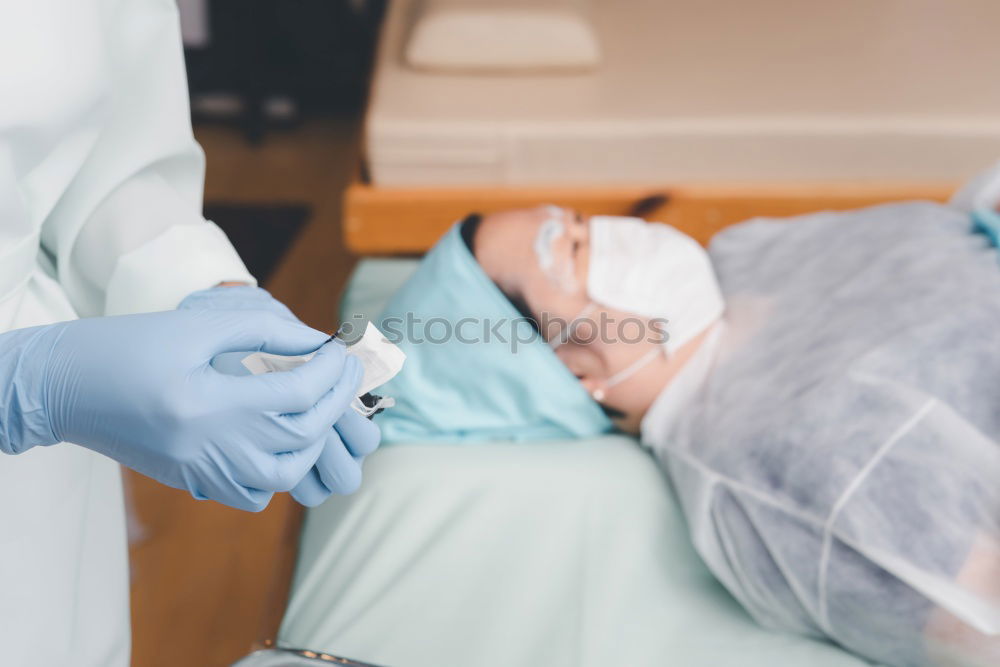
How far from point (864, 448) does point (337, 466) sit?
609mm

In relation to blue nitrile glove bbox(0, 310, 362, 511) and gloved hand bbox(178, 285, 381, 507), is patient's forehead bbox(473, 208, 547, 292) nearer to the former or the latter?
gloved hand bbox(178, 285, 381, 507)

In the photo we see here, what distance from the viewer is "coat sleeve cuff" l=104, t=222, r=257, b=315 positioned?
2.68 ft

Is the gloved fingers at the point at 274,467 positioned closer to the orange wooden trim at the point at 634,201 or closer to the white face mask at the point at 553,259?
the white face mask at the point at 553,259

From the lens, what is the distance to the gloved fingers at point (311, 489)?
818 mm

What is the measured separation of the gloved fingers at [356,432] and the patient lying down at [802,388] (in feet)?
1.49

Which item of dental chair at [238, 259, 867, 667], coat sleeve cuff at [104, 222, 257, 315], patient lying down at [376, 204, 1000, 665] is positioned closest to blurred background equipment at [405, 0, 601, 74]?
patient lying down at [376, 204, 1000, 665]

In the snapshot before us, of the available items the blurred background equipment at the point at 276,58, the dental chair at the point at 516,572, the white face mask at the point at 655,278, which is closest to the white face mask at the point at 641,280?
A: the white face mask at the point at 655,278

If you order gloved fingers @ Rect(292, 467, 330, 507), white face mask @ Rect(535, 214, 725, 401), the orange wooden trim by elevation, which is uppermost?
gloved fingers @ Rect(292, 467, 330, 507)

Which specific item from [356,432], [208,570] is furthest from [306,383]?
[208,570]

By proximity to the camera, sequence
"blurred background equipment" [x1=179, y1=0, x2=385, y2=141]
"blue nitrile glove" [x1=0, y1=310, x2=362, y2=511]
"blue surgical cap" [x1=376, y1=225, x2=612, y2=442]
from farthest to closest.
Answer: "blurred background equipment" [x1=179, y1=0, x2=385, y2=141]
"blue surgical cap" [x1=376, y1=225, x2=612, y2=442]
"blue nitrile glove" [x1=0, y1=310, x2=362, y2=511]

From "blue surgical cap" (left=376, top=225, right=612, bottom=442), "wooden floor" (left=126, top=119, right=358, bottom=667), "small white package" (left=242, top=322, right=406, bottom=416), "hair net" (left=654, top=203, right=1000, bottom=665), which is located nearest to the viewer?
"small white package" (left=242, top=322, right=406, bottom=416)

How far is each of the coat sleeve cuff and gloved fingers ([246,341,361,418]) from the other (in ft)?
0.62

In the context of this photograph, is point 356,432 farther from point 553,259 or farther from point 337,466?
point 553,259

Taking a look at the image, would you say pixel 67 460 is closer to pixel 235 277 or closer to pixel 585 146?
pixel 235 277
